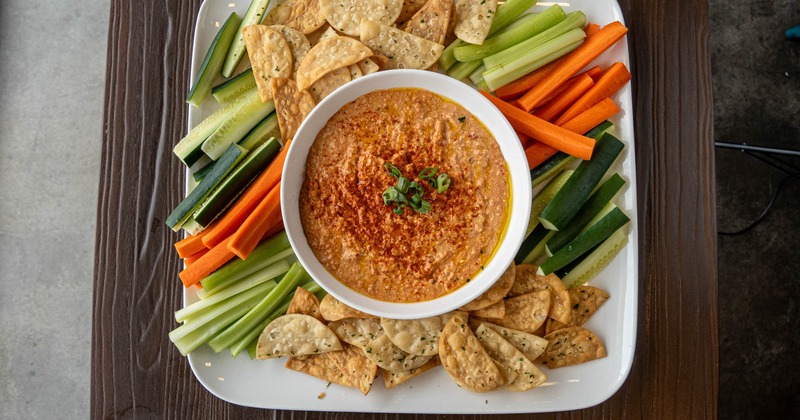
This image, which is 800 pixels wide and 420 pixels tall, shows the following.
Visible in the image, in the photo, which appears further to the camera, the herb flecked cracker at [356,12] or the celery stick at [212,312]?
the celery stick at [212,312]

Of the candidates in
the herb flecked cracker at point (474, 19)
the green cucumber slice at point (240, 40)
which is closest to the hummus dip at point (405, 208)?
the herb flecked cracker at point (474, 19)

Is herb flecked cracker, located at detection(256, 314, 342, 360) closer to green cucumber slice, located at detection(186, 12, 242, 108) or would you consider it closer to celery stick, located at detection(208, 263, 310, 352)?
celery stick, located at detection(208, 263, 310, 352)

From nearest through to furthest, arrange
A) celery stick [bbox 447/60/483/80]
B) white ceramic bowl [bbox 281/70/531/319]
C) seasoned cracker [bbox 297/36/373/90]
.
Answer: white ceramic bowl [bbox 281/70/531/319] < seasoned cracker [bbox 297/36/373/90] < celery stick [bbox 447/60/483/80]

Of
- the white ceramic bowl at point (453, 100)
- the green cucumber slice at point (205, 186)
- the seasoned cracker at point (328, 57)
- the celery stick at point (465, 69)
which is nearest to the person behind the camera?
the white ceramic bowl at point (453, 100)

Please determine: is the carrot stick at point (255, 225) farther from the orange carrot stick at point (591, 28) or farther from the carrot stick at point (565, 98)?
the orange carrot stick at point (591, 28)

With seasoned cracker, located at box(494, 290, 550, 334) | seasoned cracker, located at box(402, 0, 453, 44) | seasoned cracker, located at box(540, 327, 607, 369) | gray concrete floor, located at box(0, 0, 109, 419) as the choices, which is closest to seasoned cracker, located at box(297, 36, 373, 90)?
seasoned cracker, located at box(402, 0, 453, 44)

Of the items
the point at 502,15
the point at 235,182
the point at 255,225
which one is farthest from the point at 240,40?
the point at 502,15

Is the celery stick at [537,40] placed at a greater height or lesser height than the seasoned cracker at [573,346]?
greater
